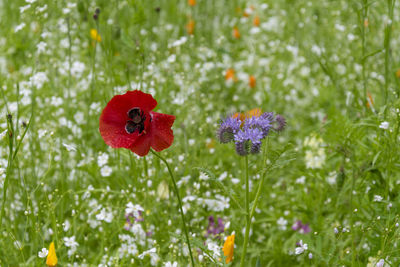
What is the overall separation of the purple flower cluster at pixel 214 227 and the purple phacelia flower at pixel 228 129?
821 millimetres

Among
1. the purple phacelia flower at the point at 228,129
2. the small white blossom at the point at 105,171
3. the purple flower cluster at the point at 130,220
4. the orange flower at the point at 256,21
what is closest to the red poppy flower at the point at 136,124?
the purple phacelia flower at the point at 228,129

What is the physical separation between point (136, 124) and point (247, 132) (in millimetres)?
312

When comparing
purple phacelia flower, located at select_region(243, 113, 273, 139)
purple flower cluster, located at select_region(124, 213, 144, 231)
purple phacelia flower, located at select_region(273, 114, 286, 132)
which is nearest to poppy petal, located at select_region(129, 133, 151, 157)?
purple phacelia flower, located at select_region(243, 113, 273, 139)

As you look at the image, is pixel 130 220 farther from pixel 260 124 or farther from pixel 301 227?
pixel 260 124

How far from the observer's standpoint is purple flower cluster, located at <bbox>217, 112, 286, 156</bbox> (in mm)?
1445

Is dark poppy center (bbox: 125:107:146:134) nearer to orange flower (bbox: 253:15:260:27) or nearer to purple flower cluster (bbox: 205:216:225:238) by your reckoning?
purple flower cluster (bbox: 205:216:225:238)

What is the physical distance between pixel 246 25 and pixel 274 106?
1314 millimetres

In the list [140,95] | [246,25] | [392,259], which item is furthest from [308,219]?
[246,25]

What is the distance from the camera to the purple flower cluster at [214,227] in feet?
7.35

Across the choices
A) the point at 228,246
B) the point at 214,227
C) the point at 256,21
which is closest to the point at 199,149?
the point at 214,227

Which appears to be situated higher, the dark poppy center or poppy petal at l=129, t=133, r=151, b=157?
the dark poppy center

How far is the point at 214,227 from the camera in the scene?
2316 mm

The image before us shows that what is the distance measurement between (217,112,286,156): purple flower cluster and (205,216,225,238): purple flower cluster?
0.83 meters

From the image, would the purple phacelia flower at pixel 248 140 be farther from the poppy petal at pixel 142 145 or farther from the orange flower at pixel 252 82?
the orange flower at pixel 252 82
